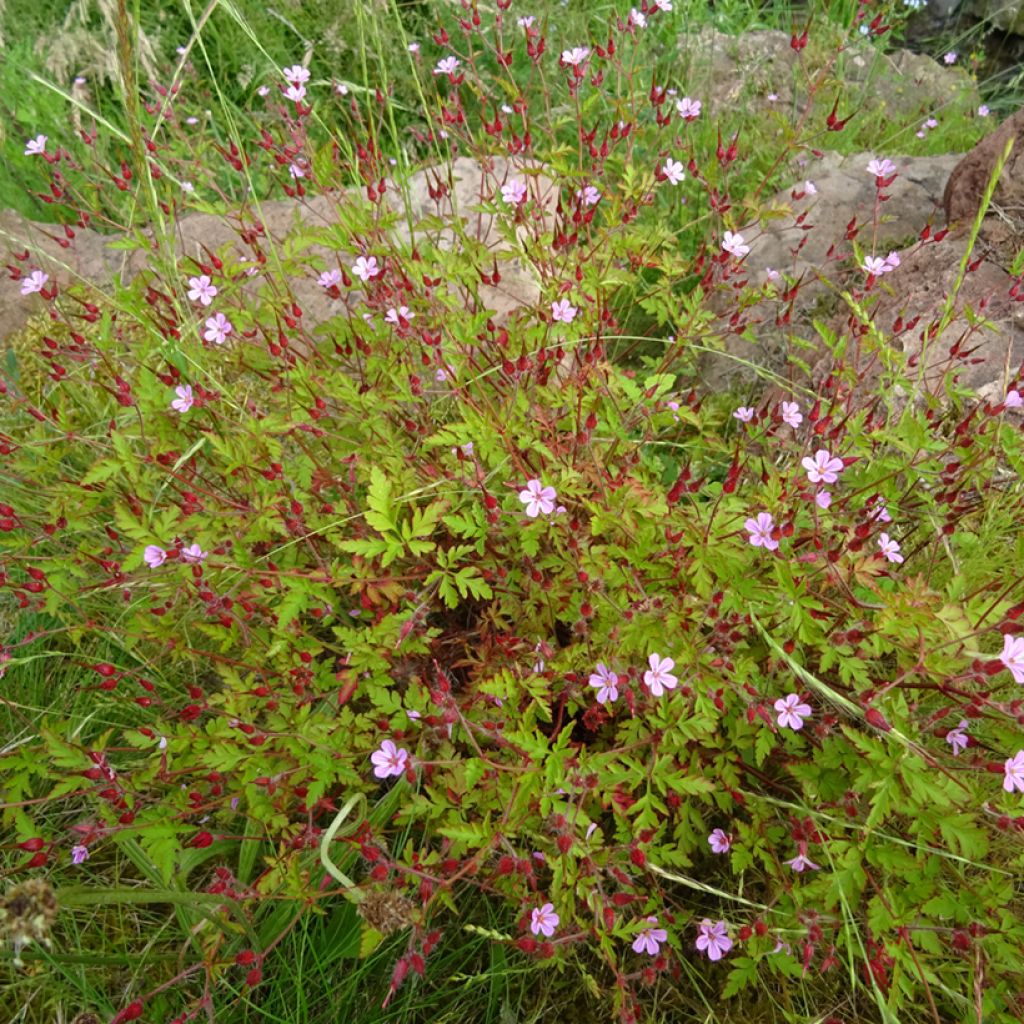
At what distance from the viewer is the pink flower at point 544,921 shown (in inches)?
71.5

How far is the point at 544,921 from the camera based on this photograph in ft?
6.02

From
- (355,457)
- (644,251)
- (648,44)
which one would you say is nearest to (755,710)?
(355,457)

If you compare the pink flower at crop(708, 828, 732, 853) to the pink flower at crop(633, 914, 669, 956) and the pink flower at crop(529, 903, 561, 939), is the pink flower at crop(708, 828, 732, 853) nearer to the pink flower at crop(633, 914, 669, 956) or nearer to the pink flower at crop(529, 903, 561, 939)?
the pink flower at crop(633, 914, 669, 956)

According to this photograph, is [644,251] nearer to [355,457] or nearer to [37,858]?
[355,457]

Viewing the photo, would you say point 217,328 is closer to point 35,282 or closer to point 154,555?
point 35,282

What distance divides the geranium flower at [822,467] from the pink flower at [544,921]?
1214 mm

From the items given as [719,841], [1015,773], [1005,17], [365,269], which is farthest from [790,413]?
[1005,17]

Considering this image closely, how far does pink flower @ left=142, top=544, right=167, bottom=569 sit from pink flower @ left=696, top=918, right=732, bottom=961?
167 centimetres

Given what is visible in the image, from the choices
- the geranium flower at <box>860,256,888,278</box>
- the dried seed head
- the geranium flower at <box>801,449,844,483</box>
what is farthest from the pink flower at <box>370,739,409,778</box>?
the geranium flower at <box>860,256,888,278</box>

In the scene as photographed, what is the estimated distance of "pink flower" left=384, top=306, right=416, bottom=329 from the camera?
229 cm

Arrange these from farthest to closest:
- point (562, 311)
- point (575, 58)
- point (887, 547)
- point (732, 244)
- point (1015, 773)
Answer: point (575, 58)
point (732, 244)
point (562, 311)
point (887, 547)
point (1015, 773)

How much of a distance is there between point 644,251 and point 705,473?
3.12ft

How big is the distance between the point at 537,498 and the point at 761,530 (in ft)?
1.86

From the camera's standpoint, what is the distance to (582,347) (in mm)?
3061
